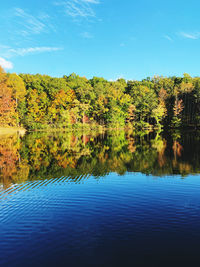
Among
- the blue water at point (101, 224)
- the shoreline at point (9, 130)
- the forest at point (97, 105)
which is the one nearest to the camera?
the blue water at point (101, 224)

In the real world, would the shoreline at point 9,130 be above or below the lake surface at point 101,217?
above

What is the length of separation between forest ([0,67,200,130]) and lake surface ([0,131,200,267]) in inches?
2138

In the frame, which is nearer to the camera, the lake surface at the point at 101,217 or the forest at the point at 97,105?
the lake surface at the point at 101,217

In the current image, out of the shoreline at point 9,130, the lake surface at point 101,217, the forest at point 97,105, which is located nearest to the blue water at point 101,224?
the lake surface at point 101,217

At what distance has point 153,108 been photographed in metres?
70.5

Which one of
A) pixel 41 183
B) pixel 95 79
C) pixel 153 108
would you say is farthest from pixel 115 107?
pixel 41 183

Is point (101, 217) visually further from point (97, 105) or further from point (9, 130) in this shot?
point (97, 105)

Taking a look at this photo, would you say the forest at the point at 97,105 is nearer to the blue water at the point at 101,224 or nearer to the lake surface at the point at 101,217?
the lake surface at the point at 101,217

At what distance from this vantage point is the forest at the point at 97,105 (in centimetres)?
6700

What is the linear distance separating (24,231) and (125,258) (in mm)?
3389

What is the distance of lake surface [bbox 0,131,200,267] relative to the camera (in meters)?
6.02

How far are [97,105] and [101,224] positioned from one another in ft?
220

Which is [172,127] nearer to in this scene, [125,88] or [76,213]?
[125,88]

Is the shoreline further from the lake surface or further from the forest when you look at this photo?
the lake surface
